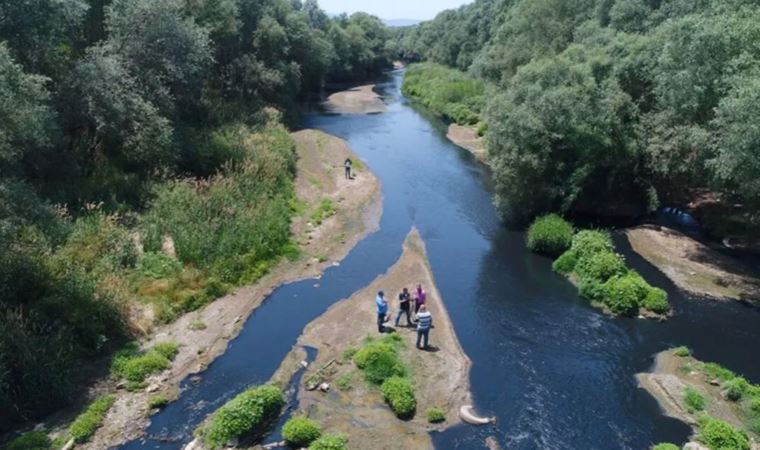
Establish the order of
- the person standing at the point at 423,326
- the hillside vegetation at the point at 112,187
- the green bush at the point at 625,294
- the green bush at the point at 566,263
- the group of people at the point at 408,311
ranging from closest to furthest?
the hillside vegetation at the point at 112,187, the person standing at the point at 423,326, the group of people at the point at 408,311, the green bush at the point at 625,294, the green bush at the point at 566,263

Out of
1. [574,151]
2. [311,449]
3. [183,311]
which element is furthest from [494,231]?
[311,449]

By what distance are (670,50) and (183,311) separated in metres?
35.8

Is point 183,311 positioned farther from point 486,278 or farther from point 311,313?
point 486,278

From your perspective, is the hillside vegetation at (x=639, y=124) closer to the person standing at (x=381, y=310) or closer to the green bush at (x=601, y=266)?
the green bush at (x=601, y=266)

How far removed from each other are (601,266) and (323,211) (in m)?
22.8

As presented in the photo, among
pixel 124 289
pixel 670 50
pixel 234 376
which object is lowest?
pixel 234 376

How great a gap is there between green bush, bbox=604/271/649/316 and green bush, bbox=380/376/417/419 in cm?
1424

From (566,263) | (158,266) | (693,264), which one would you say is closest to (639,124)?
(693,264)

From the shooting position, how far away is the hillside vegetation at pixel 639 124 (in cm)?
3709

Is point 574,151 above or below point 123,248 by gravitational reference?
above

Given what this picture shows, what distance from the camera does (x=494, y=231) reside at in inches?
1873

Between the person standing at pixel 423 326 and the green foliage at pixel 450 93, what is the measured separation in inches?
2393

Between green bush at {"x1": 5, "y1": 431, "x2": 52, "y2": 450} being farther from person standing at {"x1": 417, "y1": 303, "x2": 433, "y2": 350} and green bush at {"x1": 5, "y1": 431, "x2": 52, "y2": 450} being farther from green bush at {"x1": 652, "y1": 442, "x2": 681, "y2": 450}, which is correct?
green bush at {"x1": 652, "y1": 442, "x2": 681, "y2": 450}

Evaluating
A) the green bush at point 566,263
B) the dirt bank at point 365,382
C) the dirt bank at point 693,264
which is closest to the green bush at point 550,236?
the green bush at point 566,263
